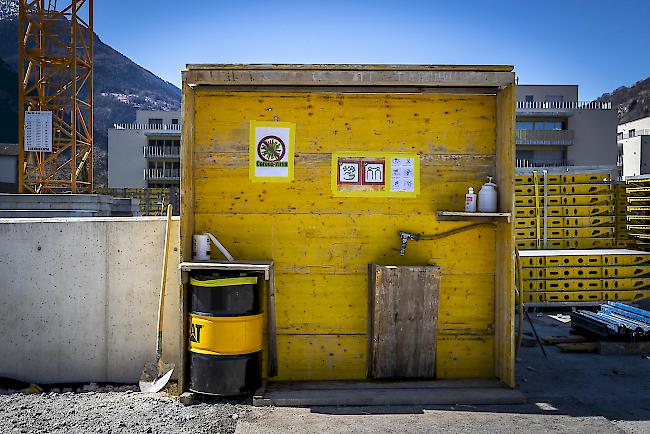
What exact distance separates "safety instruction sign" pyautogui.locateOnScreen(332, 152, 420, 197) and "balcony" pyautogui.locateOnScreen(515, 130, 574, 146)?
5105cm

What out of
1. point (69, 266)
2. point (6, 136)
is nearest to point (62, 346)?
point (69, 266)

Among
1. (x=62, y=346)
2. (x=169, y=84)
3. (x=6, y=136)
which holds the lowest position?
(x=62, y=346)

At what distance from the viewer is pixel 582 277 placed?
10203 millimetres

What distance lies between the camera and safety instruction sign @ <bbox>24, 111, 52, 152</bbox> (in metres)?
28.5

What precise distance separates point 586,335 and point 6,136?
93856 mm

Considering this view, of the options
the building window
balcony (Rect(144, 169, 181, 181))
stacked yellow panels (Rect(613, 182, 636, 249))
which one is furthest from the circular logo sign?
the building window

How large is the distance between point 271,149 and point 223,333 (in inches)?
84.4

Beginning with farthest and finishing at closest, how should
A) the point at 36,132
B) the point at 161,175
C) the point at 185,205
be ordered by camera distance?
the point at 161,175 → the point at 36,132 → the point at 185,205

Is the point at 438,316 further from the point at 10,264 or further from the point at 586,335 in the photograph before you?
the point at 10,264

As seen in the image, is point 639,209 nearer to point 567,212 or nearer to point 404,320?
point 567,212

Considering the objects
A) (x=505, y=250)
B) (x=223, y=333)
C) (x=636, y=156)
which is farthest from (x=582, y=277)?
(x=636, y=156)

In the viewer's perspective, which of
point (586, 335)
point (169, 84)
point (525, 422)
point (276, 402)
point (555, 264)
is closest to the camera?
point (525, 422)

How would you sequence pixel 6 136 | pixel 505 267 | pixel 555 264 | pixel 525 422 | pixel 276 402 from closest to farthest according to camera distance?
pixel 525 422 < pixel 276 402 < pixel 505 267 < pixel 555 264 < pixel 6 136

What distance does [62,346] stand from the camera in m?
6.02
